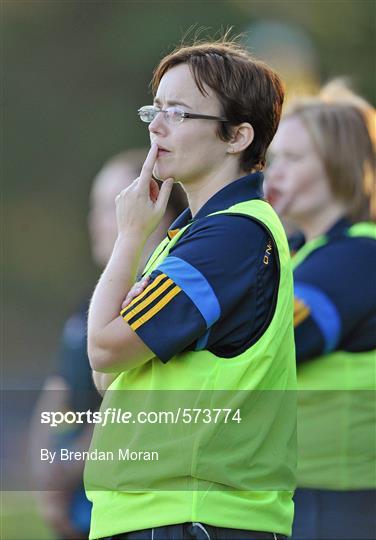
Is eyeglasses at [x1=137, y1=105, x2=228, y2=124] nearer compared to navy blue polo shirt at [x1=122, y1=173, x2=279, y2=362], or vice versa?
navy blue polo shirt at [x1=122, y1=173, x2=279, y2=362]

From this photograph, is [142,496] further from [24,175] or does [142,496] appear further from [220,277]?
[24,175]

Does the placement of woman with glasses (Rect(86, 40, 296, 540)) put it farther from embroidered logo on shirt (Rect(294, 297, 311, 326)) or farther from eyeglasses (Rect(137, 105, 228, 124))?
embroidered logo on shirt (Rect(294, 297, 311, 326))

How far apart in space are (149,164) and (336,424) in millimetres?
1258

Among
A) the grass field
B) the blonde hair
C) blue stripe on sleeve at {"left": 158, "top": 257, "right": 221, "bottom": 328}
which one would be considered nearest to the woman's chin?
blue stripe on sleeve at {"left": 158, "top": 257, "right": 221, "bottom": 328}

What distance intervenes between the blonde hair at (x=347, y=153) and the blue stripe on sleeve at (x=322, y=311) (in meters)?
0.44

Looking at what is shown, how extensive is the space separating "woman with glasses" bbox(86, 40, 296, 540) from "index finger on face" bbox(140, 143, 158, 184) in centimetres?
2

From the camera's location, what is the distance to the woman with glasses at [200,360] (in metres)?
2.14

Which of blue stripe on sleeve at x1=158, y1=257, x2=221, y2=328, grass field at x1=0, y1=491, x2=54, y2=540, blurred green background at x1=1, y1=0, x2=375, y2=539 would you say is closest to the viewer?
blue stripe on sleeve at x1=158, y1=257, x2=221, y2=328

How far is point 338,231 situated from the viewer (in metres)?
3.42

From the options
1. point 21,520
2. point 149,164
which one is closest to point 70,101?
point 21,520

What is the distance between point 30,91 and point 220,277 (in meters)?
8.53

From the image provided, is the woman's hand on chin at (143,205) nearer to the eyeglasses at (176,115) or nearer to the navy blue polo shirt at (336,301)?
the eyeglasses at (176,115)

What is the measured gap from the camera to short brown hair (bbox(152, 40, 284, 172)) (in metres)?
2.35

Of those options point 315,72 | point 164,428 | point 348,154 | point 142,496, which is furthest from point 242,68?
point 315,72
